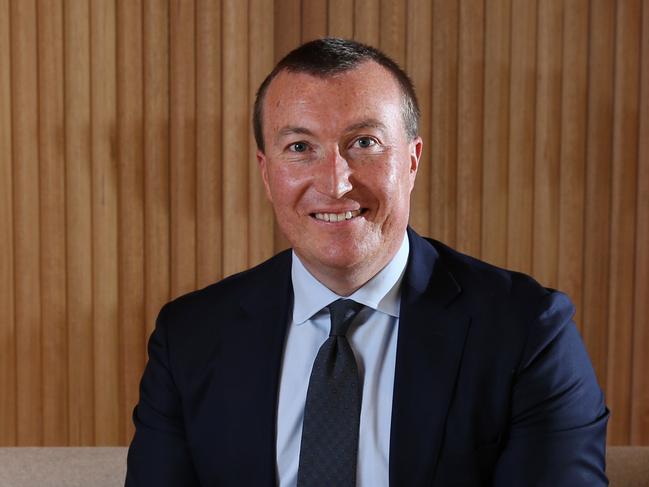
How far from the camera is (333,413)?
139 cm

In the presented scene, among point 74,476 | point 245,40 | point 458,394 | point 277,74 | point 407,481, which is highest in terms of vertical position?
point 245,40

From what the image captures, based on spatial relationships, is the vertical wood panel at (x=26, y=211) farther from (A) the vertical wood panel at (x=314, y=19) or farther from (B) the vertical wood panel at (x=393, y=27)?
(B) the vertical wood panel at (x=393, y=27)

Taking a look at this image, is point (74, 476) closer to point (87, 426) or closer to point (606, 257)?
point (87, 426)

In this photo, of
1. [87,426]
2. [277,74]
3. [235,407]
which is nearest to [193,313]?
[235,407]

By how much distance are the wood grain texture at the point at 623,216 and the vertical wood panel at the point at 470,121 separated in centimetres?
33

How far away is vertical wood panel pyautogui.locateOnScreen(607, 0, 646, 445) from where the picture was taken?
211 cm

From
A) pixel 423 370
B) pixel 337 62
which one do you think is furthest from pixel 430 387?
pixel 337 62

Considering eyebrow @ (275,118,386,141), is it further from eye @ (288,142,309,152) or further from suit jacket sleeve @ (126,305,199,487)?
suit jacket sleeve @ (126,305,199,487)

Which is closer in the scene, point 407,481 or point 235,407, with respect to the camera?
point 407,481

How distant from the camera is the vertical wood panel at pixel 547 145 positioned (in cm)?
212

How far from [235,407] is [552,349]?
529 millimetres

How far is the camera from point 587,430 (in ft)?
4.37

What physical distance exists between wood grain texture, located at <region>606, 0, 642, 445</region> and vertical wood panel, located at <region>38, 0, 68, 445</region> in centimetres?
136

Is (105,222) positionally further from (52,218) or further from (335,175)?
(335,175)
